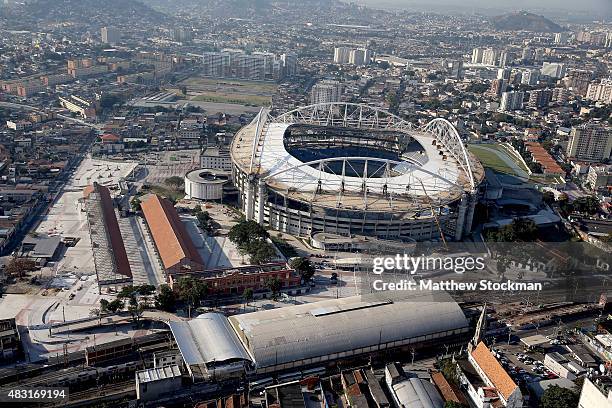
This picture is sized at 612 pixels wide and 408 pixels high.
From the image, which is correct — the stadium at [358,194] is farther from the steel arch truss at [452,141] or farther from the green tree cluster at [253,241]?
the green tree cluster at [253,241]

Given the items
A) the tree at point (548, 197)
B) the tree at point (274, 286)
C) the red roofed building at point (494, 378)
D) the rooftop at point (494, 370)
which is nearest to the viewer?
the red roofed building at point (494, 378)

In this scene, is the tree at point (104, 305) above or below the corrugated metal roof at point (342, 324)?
below

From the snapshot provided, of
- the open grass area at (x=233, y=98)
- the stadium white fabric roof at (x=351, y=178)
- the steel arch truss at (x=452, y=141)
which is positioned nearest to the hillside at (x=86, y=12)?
the open grass area at (x=233, y=98)

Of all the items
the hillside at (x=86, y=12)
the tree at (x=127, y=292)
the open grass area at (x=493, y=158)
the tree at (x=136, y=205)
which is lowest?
the tree at (x=127, y=292)

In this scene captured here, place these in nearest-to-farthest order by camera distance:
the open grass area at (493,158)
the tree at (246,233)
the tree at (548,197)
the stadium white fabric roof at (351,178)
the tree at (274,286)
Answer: the tree at (274,286) < the tree at (246,233) < the stadium white fabric roof at (351,178) < the tree at (548,197) < the open grass area at (493,158)

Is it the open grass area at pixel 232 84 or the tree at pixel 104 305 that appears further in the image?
the open grass area at pixel 232 84

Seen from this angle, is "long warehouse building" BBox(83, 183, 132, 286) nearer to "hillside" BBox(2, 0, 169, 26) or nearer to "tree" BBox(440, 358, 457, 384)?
"tree" BBox(440, 358, 457, 384)

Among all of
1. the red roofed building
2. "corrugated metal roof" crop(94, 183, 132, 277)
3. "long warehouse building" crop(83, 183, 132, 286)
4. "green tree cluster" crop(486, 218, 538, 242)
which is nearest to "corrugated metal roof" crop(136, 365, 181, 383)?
"long warehouse building" crop(83, 183, 132, 286)
